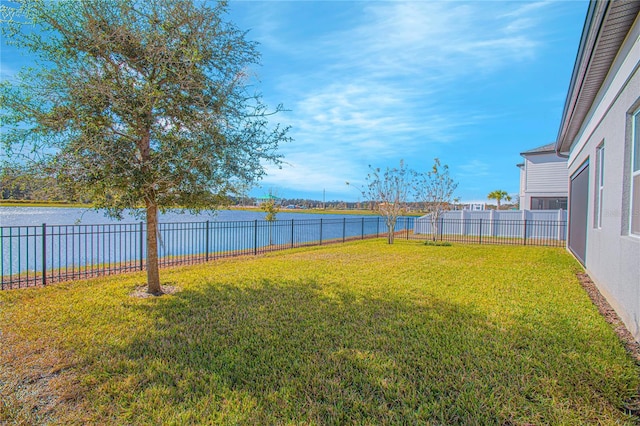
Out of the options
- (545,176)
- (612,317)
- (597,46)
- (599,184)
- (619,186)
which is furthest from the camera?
(545,176)

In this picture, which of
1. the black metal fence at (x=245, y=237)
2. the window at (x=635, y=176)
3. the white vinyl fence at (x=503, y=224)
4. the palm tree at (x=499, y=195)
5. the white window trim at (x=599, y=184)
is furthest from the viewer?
the palm tree at (x=499, y=195)

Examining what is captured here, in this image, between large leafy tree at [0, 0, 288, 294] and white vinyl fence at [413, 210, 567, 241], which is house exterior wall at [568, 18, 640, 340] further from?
white vinyl fence at [413, 210, 567, 241]

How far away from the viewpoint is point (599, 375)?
115 inches

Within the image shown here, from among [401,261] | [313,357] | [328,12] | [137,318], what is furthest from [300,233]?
[313,357]

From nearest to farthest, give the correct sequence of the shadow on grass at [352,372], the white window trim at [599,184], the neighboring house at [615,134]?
1. the shadow on grass at [352,372]
2. the neighboring house at [615,134]
3. the white window trim at [599,184]

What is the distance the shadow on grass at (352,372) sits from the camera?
7.83ft

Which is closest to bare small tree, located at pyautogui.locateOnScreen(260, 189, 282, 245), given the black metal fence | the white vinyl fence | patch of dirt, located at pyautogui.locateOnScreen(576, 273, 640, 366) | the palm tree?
the black metal fence

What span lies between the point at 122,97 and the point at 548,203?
23.0 m

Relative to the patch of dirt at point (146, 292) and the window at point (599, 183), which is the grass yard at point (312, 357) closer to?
the patch of dirt at point (146, 292)

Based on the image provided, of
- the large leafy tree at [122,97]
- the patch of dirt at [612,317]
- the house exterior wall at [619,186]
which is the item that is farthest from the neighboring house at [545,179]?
the large leafy tree at [122,97]

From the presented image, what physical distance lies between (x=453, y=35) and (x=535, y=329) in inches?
284

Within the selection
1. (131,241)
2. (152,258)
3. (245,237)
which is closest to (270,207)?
(245,237)

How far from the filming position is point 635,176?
396cm

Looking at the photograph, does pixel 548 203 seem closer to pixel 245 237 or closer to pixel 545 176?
pixel 545 176
